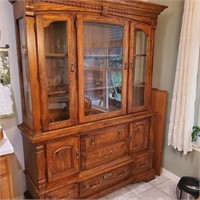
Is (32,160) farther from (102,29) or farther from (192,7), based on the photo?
(192,7)

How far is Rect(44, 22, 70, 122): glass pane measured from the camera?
1596mm

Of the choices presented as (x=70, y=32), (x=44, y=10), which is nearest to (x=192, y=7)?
(x=70, y=32)

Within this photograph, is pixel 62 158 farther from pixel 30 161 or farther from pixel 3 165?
pixel 3 165

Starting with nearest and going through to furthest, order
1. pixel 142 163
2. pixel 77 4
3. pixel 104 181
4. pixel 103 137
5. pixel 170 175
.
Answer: pixel 77 4 → pixel 103 137 → pixel 104 181 → pixel 142 163 → pixel 170 175

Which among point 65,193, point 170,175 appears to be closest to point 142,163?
point 170,175

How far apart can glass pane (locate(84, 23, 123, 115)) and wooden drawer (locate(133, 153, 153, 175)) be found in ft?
2.32

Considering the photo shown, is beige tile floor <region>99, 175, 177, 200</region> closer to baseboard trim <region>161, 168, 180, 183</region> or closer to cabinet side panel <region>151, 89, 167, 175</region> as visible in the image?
baseboard trim <region>161, 168, 180, 183</region>

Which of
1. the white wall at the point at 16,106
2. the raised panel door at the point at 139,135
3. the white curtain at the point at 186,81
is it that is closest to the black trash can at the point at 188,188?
the white curtain at the point at 186,81

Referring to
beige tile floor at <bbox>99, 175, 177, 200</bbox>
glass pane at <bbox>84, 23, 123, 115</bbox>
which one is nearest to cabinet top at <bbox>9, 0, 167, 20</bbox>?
glass pane at <bbox>84, 23, 123, 115</bbox>

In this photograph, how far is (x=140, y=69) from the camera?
2178 millimetres

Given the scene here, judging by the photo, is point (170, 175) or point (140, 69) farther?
point (170, 175)

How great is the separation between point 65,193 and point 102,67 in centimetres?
124

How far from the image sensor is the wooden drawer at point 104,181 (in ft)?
6.41

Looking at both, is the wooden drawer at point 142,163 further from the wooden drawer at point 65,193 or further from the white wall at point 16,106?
the white wall at point 16,106
